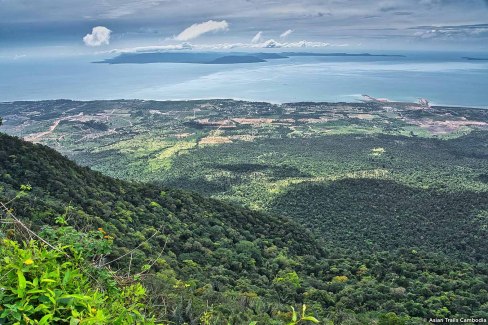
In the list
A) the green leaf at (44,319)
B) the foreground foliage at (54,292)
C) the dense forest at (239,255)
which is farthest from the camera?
the dense forest at (239,255)

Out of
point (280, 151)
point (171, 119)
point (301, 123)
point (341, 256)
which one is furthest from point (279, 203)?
point (171, 119)

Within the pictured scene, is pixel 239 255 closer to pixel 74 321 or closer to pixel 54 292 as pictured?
pixel 54 292

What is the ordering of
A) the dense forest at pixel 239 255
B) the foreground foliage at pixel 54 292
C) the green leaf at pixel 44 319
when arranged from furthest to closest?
the dense forest at pixel 239 255
the foreground foliage at pixel 54 292
the green leaf at pixel 44 319

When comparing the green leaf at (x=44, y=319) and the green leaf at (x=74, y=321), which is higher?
the green leaf at (x=44, y=319)

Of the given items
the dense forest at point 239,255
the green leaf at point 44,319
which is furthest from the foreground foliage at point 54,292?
the dense forest at point 239,255

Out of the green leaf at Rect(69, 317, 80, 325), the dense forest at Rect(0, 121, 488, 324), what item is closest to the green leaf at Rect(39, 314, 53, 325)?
the green leaf at Rect(69, 317, 80, 325)

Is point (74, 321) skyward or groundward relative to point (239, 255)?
skyward

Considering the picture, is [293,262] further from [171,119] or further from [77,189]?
[171,119]

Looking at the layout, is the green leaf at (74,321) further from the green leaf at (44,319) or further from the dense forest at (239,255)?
the dense forest at (239,255)

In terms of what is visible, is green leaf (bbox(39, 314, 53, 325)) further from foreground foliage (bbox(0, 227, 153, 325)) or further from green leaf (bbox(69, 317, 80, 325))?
green leaf (bbox(69, 317, 80, 325))

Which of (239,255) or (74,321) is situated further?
(239,255)

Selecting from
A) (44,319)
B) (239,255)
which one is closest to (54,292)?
(44,319)
